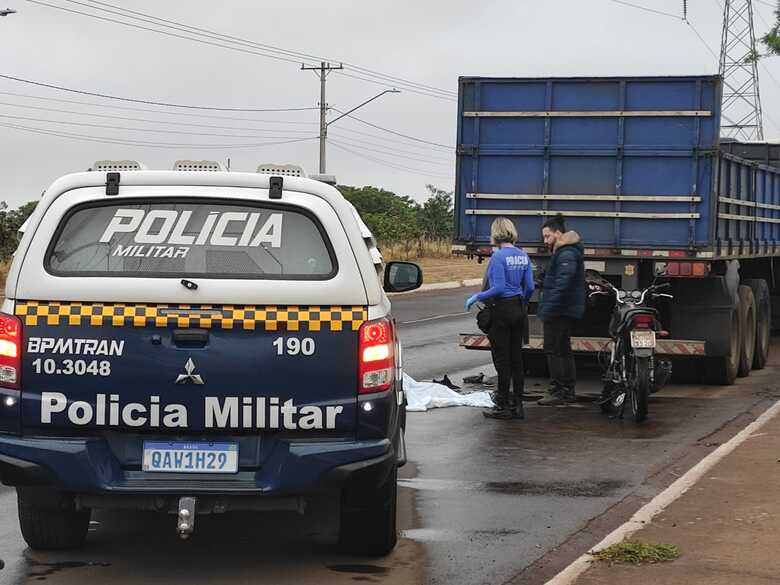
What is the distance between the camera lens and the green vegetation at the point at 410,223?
174ft

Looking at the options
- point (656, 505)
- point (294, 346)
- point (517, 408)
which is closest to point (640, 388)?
point (517, 408)

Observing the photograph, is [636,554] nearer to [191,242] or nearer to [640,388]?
[191,242]

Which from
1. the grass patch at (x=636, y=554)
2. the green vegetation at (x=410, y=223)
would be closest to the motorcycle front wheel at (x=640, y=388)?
the grass patch at (x=636, y=554)

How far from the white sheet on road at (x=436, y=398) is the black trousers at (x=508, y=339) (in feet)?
3.13

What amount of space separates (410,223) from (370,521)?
5065cm

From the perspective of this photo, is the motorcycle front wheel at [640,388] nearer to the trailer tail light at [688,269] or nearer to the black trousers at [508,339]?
the black trousers at [508,339]

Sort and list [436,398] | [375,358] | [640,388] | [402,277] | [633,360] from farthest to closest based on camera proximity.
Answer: [436,398]
[633,360]
[640,388]
[402,277]
[375,358]

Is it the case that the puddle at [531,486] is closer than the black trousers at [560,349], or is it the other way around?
the puddle at [531,486]

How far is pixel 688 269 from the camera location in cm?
1392

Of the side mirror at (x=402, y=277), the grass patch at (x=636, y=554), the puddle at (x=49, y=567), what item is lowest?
the puddle at (x=49, y=567)

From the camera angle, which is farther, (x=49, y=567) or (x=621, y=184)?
(x=621, y=184)

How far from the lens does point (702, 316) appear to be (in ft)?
47.1

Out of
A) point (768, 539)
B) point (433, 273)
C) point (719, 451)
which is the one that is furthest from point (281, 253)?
point (433, 273)

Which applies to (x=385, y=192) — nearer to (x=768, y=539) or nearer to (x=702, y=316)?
(x=702, y=316)
